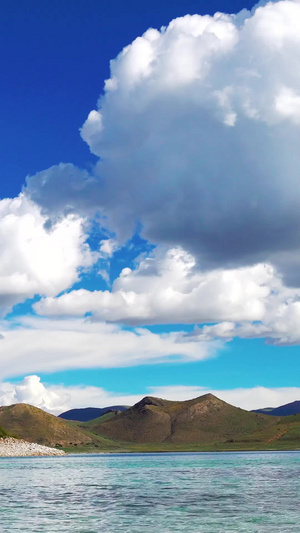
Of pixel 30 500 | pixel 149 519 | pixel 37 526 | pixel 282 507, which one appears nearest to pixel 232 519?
pixel 149 519

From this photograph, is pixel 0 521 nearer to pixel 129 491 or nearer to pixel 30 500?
pixel 30 500

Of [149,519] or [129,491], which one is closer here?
[149,519]

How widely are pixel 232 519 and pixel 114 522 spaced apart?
783 centimetres

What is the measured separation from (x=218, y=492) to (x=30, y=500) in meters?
19.2

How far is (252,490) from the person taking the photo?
7031cm

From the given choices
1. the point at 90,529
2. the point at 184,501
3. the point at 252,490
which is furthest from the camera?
the point at 252,490

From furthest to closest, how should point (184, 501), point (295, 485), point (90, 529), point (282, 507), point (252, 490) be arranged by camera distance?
1. point (295, 485)
2. point (252, 490)
3. point (184, 501)
4. point (282, 507)
5. point (90, 529)

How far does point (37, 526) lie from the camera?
138ft

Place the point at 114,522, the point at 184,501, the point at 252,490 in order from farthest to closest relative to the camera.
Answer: the point at 252,490
the point at 184,501
the point at 114,522

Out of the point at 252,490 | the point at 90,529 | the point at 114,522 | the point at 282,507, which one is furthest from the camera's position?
the point at 252,490

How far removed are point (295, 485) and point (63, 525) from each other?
1674 inches

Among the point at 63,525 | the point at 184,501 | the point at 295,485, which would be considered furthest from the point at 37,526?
the point at 295,485

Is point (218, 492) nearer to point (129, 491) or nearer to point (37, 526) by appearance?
point (129, 491)

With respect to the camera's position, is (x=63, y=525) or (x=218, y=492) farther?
(x=218, y=492)
